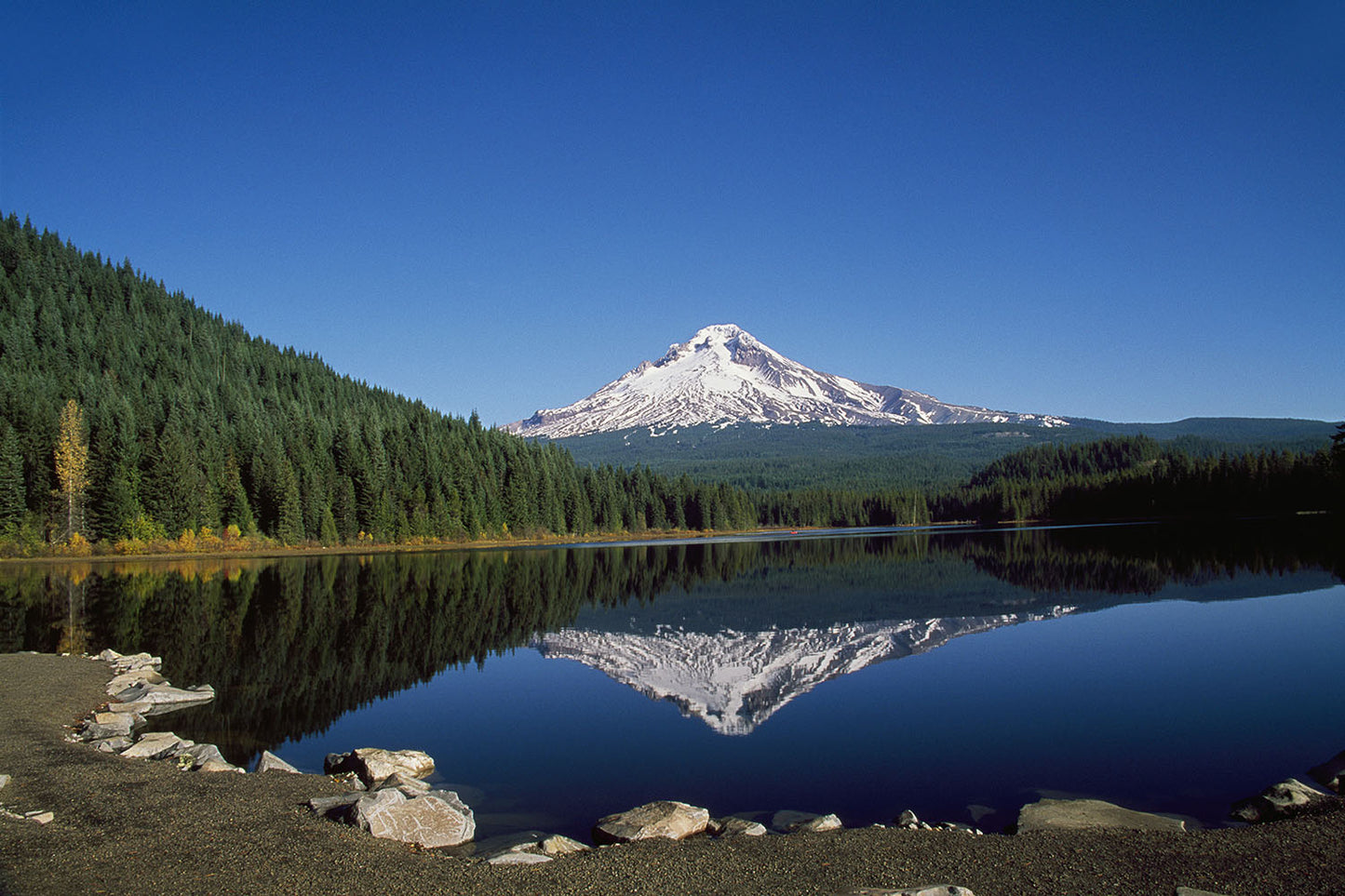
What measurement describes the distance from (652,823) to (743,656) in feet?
51.9

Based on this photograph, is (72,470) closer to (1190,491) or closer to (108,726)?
(108,726)

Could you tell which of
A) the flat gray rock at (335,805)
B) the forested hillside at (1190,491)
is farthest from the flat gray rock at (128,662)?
the forested hillside at (1190,491)

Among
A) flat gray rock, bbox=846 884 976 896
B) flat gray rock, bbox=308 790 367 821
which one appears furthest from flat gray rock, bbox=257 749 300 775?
flat gray rock, bbox=846 884 976 896

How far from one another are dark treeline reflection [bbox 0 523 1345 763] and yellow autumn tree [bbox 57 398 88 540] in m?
11.8

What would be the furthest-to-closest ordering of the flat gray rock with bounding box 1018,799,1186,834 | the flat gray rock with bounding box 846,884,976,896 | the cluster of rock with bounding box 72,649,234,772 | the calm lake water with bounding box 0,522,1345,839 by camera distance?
the cluster of rock with bounding box 72,649,234,772, the calm lake water with bounding box 0,522,1345,839, the flat gray rock with bounding box 1018,799,1186,834, the flat gray rock with bounding box 846,884,976,896

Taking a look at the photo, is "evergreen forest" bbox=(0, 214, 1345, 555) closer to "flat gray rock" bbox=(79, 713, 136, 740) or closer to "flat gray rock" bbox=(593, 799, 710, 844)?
"flat gray rock" bbox=(79, 713, 136, 740)

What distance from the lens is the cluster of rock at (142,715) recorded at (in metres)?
14.5

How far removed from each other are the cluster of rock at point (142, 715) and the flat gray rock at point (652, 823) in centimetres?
692

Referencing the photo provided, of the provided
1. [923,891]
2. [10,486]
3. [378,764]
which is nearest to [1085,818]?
[923,891]

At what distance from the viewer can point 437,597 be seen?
41.4 meters

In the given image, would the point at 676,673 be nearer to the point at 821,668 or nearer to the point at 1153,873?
the point at 821,668

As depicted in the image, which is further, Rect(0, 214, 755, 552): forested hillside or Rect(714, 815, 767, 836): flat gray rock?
Rect(0, 214, 755, 552): forested hillside

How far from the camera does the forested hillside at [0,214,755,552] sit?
73.0 meters

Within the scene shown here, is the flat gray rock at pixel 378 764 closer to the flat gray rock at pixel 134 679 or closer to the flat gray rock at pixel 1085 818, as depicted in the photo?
the flat gray rock at pixel 134 679
